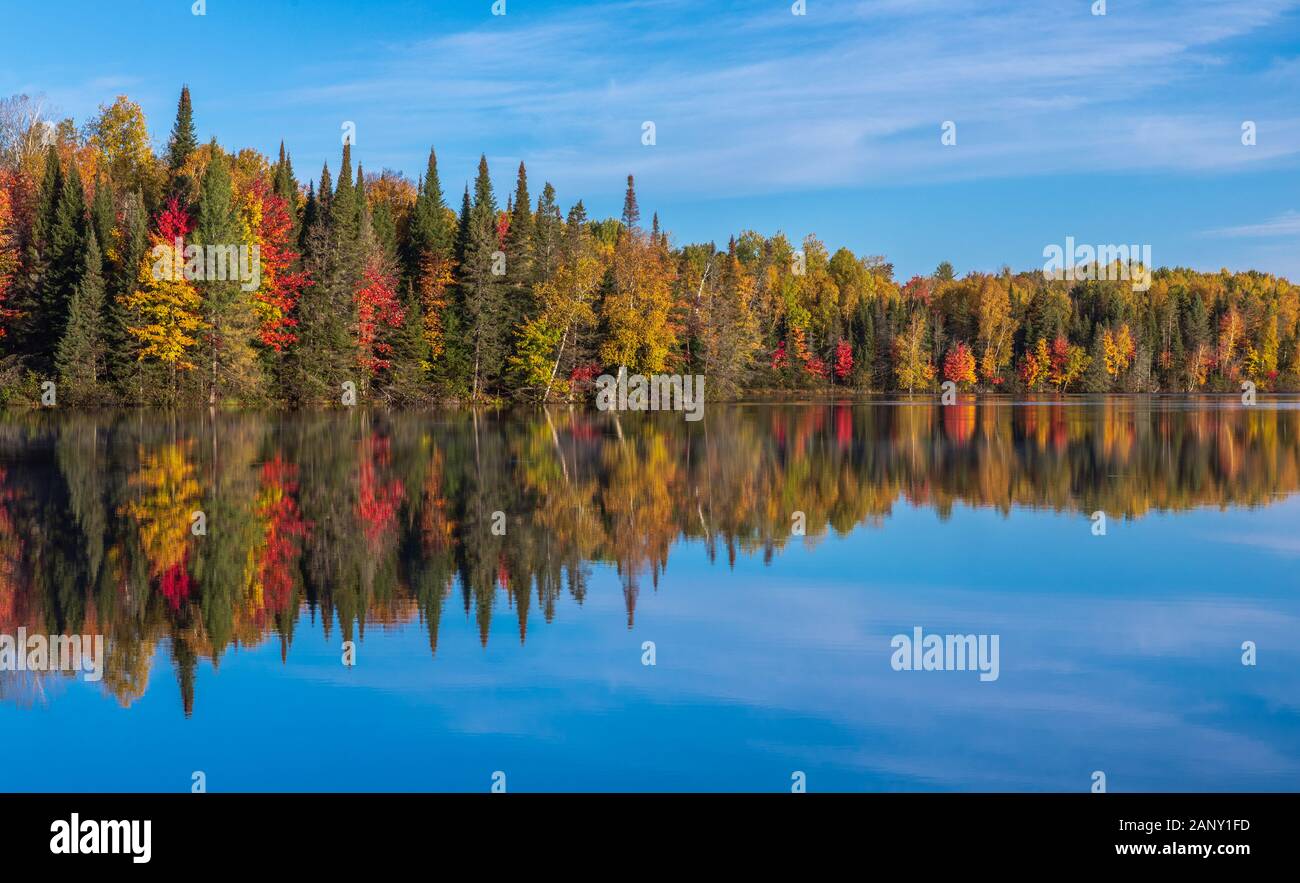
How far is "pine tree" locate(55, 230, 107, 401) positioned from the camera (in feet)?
200

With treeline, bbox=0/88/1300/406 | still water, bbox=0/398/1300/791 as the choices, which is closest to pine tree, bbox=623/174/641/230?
treeline, bbox=0/88/1300/406

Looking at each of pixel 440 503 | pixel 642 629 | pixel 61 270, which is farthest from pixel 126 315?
pixel 642 629

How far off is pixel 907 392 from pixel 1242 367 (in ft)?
214

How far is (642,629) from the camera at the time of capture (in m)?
11.5

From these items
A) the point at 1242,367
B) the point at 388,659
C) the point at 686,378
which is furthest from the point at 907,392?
the point at 388,659

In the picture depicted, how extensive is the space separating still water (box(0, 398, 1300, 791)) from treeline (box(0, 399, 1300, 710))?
0.10m

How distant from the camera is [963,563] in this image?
15.2 m

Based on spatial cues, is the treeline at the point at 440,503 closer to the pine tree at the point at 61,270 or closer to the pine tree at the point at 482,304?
the pine tree at the point at 61,270

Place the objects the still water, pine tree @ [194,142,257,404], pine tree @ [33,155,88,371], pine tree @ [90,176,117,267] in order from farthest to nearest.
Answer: pine tree @ [90,176,117,267] < pine tree @ [33,155,88,371] < pine tree @ [194,142,257,404] < the still water

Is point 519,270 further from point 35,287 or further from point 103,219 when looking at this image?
point 35,287

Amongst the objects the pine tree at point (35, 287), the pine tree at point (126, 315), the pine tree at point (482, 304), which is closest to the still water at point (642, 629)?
the pine tree at point (126, 315)

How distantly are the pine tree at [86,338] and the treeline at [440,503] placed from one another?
62.1ft

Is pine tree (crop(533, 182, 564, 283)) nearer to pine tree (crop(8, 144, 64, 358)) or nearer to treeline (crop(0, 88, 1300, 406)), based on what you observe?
treeline (crop(0, 88, 1300, 406))
